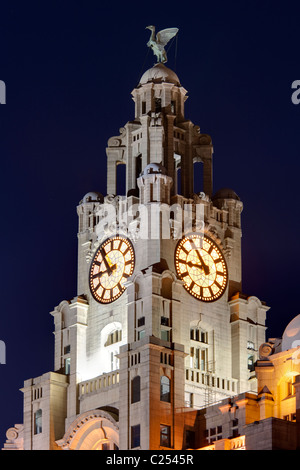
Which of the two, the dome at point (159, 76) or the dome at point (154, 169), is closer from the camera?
the dome at point (154, 169)

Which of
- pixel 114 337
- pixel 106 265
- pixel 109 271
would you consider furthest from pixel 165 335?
pixel 106 265

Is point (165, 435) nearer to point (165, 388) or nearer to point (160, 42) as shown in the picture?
point (165, 388)

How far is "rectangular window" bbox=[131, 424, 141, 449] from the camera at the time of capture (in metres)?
119

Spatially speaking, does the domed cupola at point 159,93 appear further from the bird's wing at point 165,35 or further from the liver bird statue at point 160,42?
the bird's wing at point 165,35

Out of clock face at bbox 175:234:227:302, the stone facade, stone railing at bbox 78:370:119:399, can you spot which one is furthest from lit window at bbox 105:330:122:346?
clock face at bbox 175:234:227:302

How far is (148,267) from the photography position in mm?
124812

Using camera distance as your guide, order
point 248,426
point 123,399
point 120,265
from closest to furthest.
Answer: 1. point 248,426
2. point 123,399
3. point 120,265

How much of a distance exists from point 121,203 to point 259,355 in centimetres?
1709

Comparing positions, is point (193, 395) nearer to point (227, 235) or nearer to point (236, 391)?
point (236, 391)

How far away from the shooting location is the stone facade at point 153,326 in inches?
4759

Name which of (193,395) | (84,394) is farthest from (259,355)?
(84,394)

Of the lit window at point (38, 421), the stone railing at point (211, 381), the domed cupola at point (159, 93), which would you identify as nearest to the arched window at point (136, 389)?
the stone railing at point (211, 381)

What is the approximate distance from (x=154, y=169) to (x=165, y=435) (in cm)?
2036

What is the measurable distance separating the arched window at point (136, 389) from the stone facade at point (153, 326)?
0.09m
